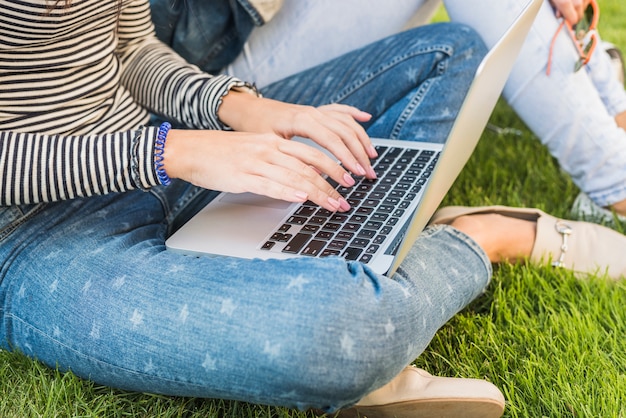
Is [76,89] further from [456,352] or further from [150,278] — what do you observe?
[456,352]

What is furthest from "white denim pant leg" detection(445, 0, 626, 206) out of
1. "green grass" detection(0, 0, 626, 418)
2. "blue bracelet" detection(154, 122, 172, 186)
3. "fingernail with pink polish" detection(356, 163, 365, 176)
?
"blue bracelet" detection(154, 122, 172, 186)

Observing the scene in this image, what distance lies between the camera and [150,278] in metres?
1.07

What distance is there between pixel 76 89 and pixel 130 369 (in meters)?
0.48

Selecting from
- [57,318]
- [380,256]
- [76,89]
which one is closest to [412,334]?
[380,256]

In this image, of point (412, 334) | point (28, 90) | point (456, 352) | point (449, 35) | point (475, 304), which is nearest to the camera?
point (412, 334)

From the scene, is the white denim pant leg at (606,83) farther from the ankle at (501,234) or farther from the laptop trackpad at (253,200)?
the laptop trackpad at (253,200)

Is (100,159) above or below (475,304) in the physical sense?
above

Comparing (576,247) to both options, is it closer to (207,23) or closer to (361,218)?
(361,218)

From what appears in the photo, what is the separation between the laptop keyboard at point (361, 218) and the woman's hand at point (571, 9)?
43 centimetres

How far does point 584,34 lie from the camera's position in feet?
5.10

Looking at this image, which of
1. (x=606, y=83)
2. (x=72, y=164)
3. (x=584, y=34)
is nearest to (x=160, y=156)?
(x=72, y=164)

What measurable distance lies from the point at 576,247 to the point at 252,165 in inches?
28.7

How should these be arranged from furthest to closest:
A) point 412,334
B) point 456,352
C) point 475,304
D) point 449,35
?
1. point 449,35
2. point 475,304
3. point 456,352
4. point 412,334

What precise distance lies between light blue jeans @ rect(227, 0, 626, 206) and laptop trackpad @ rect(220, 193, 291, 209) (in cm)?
49
